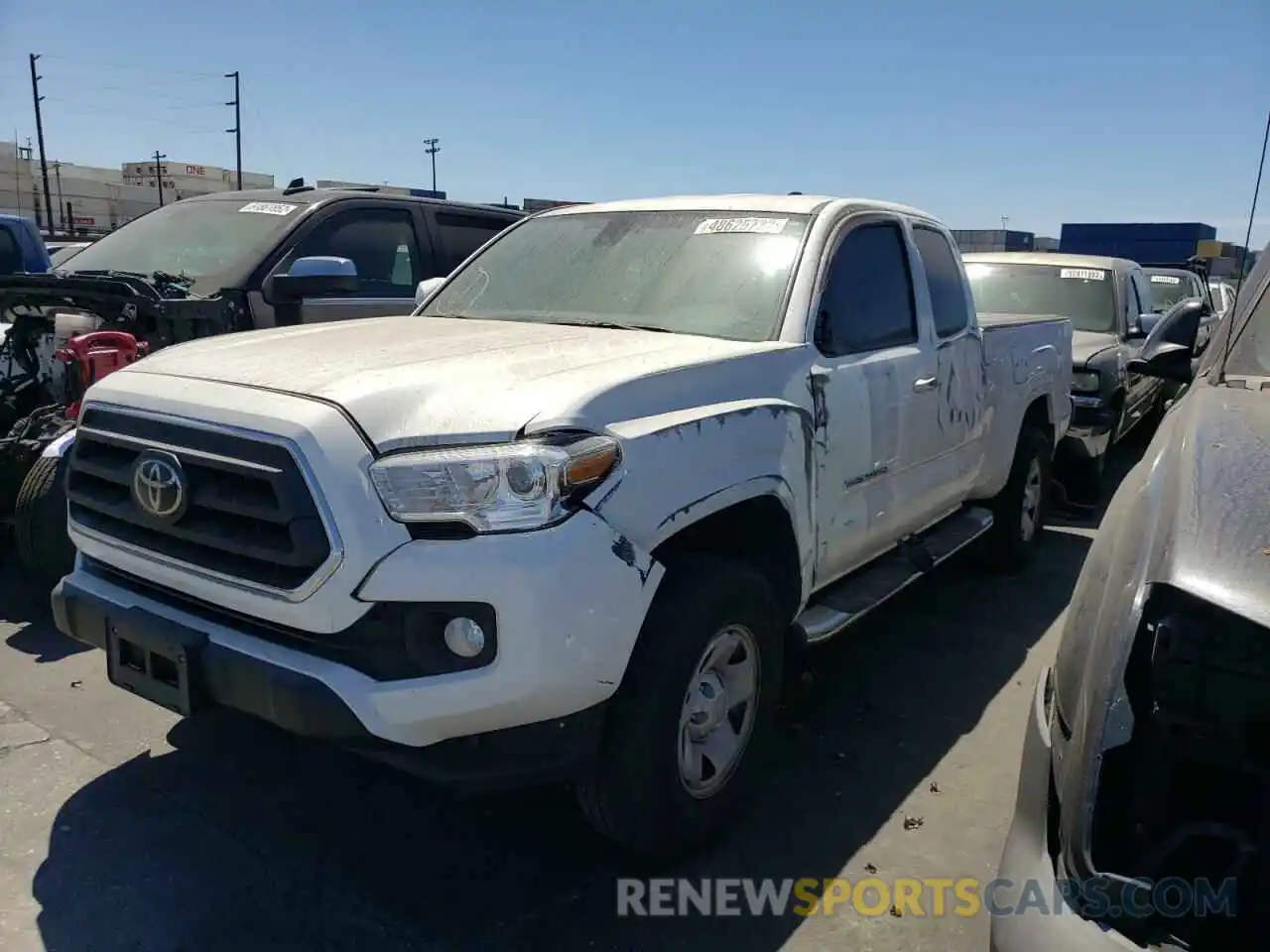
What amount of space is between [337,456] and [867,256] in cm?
255

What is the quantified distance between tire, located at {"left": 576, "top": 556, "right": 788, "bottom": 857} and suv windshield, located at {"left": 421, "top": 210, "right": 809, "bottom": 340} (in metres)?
0.97

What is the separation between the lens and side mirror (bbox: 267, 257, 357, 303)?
499 centimetres

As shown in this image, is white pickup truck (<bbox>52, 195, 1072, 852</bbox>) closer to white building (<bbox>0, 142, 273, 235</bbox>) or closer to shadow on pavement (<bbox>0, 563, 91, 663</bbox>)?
shadow on pavement (<bbox>0, 563, 91, 663</bbox>)

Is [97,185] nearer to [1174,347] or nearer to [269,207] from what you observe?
[269,207]

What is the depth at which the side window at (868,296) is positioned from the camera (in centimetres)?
371

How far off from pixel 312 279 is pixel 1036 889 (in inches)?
171

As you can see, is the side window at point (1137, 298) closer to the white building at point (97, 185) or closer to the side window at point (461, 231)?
the side window at point (461, 231)

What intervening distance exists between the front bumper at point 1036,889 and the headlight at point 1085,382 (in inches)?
232

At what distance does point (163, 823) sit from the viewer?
3146 millimetres

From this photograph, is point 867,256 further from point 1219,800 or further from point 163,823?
point 163,823

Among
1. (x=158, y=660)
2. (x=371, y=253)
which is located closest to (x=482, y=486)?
(x=158, y=660)

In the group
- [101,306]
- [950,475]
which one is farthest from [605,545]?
[101,306]

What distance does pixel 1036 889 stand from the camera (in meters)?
1.81

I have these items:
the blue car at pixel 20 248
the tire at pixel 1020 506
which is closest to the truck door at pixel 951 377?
the tire at pixel 1020 506
